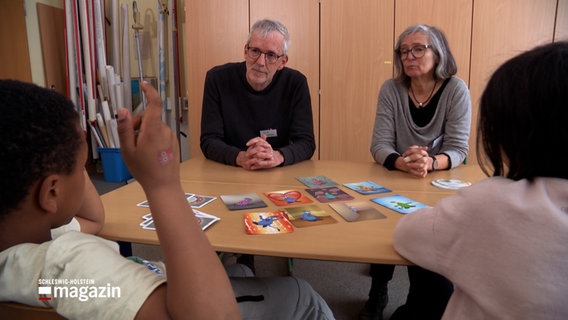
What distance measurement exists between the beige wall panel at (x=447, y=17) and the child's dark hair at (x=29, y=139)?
10.4 feet

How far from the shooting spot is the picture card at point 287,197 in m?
1.29

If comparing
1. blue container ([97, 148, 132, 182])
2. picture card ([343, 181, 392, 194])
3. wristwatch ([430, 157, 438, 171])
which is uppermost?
wristwatch ([430, 157, 438, 171])

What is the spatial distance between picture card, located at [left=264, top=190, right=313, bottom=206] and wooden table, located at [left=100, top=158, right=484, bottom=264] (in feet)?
0.08

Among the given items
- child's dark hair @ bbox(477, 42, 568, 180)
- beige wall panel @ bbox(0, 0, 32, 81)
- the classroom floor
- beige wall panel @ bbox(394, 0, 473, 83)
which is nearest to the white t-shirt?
child's dark hair @ bbox(477, 42, 568, 180)

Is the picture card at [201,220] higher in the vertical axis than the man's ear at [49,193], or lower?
lower

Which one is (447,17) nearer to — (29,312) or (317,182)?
(317,182)

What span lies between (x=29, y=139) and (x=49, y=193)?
0.09m

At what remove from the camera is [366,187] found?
147cm

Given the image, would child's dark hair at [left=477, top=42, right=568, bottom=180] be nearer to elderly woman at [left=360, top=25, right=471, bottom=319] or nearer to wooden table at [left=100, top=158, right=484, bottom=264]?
wooden table at [left=100, top=158, right=484, bottom=264]

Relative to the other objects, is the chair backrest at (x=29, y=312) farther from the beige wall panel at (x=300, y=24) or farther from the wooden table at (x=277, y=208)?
the beige wall panel at (x=300, y=24)

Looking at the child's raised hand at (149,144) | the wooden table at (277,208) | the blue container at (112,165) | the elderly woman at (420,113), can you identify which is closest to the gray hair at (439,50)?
the elderly woman at (420,113)

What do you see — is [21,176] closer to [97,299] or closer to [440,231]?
[97,299]

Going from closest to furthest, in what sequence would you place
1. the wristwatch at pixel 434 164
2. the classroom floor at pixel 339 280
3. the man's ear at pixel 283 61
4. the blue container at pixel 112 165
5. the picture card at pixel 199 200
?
the picture card at pixel 199 200 < the wristwatch at pixel 434 164 < the classroom floor at pixel 339 280 < the man's ear at pixel 283 61 < the blue container at pixel 112 165

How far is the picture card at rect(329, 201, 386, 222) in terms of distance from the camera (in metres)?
1.14
